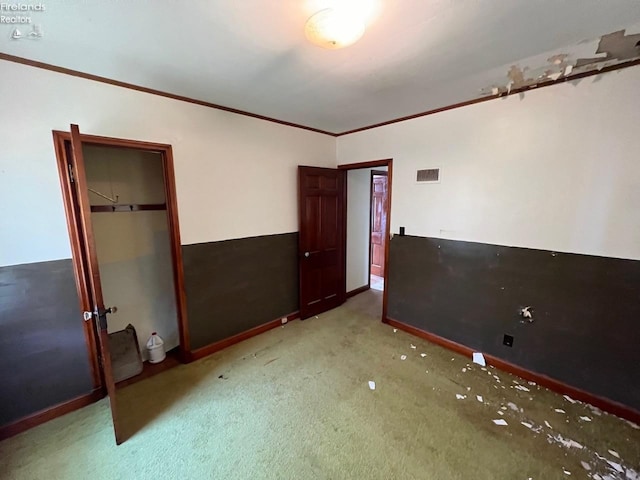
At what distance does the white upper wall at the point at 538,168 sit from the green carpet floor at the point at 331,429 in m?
1.31

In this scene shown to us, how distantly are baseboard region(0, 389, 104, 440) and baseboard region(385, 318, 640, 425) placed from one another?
10.4 ft

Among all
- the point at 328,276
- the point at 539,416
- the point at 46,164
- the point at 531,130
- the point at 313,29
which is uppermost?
the point at 313,29

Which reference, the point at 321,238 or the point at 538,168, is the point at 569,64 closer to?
the point at 538,168

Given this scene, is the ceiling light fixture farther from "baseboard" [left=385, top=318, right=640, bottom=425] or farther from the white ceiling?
"baseboard" [left=385, top=318, right=640, bottom=425]

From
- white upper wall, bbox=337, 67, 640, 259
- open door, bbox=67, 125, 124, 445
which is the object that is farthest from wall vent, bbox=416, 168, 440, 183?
open door, bbox=67, 125, 124, 445

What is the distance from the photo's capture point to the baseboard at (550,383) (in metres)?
1.98

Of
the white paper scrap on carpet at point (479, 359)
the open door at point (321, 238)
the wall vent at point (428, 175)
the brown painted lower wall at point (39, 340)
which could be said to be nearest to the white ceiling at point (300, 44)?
the wall vent at point (428, 175)

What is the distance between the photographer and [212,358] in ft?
8.88

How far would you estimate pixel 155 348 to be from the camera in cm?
266

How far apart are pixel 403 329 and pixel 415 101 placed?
2.53m

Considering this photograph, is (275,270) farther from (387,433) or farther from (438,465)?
(438,465)

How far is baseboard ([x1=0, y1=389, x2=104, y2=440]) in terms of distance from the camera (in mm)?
1818

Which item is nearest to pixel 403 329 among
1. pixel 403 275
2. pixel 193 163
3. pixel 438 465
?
pixel 403 275

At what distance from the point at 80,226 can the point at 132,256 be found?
0.69 metres
